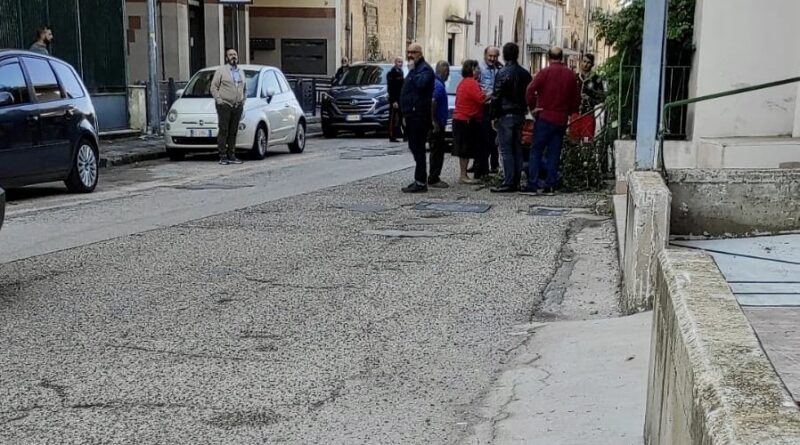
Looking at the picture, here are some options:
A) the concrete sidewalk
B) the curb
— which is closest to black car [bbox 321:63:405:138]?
the concrete sidewalk

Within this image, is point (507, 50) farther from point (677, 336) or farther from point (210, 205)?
point (677, 336)

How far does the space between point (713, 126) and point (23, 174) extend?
7.83 metres

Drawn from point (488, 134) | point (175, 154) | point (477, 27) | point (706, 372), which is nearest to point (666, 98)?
point (488, 134)

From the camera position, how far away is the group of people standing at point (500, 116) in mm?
11148

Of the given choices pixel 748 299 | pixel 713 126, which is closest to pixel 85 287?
pixel 748 299

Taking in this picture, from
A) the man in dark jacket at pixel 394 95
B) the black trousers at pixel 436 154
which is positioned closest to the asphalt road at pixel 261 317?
the black trousers at pixel 436 154

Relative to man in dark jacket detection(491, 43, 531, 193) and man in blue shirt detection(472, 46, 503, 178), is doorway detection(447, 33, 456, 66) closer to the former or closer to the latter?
man in blue shirt detection(472, 46, 503, 178)

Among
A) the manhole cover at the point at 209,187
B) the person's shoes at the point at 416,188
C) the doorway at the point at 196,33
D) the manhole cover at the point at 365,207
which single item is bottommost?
the manhole cover at the point at 209,187

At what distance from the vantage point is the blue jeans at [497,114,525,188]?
11609 millimetres

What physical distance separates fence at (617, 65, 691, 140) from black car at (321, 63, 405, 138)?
11556 millimetres

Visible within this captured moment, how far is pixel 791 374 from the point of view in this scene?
3.96m

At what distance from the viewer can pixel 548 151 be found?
11719 mm

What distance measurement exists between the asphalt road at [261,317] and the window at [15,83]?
125 cm

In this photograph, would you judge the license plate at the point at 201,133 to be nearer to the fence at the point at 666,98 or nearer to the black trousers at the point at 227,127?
the black trousers at the point at 227,127
